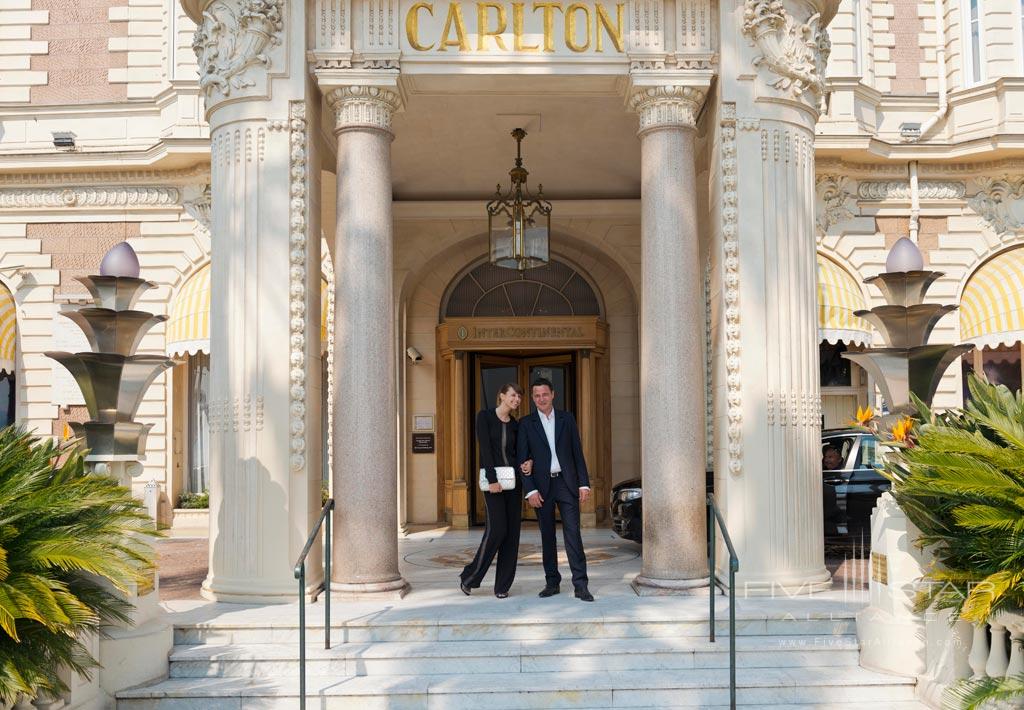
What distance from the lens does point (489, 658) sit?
7684 millimetres

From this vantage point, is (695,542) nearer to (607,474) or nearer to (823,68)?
(823,68)

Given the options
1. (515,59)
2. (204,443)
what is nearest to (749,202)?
(515,59)

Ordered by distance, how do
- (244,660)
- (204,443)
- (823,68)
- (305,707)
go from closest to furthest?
(305,707) → (244,660) → (823,68) → (204,443)

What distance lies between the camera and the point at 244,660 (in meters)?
7.70

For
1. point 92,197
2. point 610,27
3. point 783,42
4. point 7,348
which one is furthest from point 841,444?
point 7,348

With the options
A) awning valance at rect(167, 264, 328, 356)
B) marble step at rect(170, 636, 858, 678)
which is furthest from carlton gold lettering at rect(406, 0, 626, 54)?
awning valance at rect(167, 264, 328, 356)

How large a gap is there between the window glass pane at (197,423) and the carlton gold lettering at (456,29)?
32.0 feet

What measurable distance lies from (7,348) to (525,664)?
12957 mm

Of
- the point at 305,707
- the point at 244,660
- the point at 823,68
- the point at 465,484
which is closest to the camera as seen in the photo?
the point at 305,707

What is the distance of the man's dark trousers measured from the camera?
8984 millimetres

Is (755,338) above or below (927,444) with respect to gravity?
above

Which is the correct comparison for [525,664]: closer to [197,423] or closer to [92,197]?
[197,423]

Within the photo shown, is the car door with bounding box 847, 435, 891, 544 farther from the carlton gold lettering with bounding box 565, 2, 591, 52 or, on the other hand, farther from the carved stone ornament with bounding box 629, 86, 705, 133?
the carlton gold lettering with bounding box 565, 2, 591, 52

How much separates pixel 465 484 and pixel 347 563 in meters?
7.53
